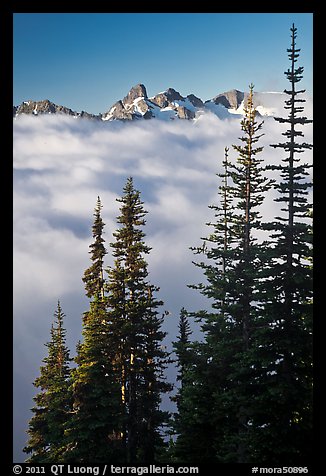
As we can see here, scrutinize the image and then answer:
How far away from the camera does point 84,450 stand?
64.6 feet

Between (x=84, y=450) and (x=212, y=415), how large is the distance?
6939mm

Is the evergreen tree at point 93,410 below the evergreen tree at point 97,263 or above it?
below

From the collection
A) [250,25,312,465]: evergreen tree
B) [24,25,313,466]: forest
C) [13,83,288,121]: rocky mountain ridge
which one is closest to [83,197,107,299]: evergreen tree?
[24,25,313,466]: forest

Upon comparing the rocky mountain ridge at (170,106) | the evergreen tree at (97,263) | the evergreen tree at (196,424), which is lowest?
the evergreen tree at (196,424)

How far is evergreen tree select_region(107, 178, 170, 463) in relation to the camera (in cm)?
2459

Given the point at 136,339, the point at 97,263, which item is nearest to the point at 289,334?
the point at 136,339

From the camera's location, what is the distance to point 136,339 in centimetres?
2500

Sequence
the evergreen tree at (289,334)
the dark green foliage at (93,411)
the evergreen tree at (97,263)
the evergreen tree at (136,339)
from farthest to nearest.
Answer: the evergreen tree at (97,263), the evergreen tree at (136,339), the dark green foliage at (93,411), the evergreen tree at (289,334)

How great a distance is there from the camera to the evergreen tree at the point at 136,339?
2459cm

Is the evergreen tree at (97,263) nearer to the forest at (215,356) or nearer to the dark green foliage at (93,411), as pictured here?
the forest at (215,356)

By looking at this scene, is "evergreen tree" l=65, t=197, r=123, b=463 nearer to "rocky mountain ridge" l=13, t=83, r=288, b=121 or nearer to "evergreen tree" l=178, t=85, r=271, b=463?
"evergreen tree" l=178, t=85, r=271, b=463

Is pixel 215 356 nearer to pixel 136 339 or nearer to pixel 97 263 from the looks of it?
pixel 136 339

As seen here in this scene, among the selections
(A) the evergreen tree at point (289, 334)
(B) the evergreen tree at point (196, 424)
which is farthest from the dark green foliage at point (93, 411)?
(A) the evergreen tree at point (289, 334)
